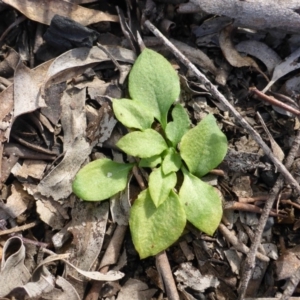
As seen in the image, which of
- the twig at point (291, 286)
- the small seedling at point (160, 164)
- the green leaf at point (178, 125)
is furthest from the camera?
the green leaf at point (178, 125)

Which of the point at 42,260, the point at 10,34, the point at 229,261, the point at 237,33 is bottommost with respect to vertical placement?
the point at 42,260

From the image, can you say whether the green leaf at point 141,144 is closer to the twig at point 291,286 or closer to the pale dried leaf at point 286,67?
the pale dried leaf at point 286,67

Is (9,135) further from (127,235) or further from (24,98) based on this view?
(127,235)

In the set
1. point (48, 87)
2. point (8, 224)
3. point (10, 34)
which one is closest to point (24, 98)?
point (48, 87)

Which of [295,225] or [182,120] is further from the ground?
[182,120]

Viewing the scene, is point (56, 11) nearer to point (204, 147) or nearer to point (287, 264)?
point (204, 147)

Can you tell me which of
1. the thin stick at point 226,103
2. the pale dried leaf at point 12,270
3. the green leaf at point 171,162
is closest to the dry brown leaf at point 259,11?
the thin stick at point 226,103

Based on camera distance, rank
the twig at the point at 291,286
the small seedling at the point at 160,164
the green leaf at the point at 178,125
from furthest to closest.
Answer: the green leaf at the point at 178,125, the small seedling at the point at 160,164, the twig at the point at 291,286

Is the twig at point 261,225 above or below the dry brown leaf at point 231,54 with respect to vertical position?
below
